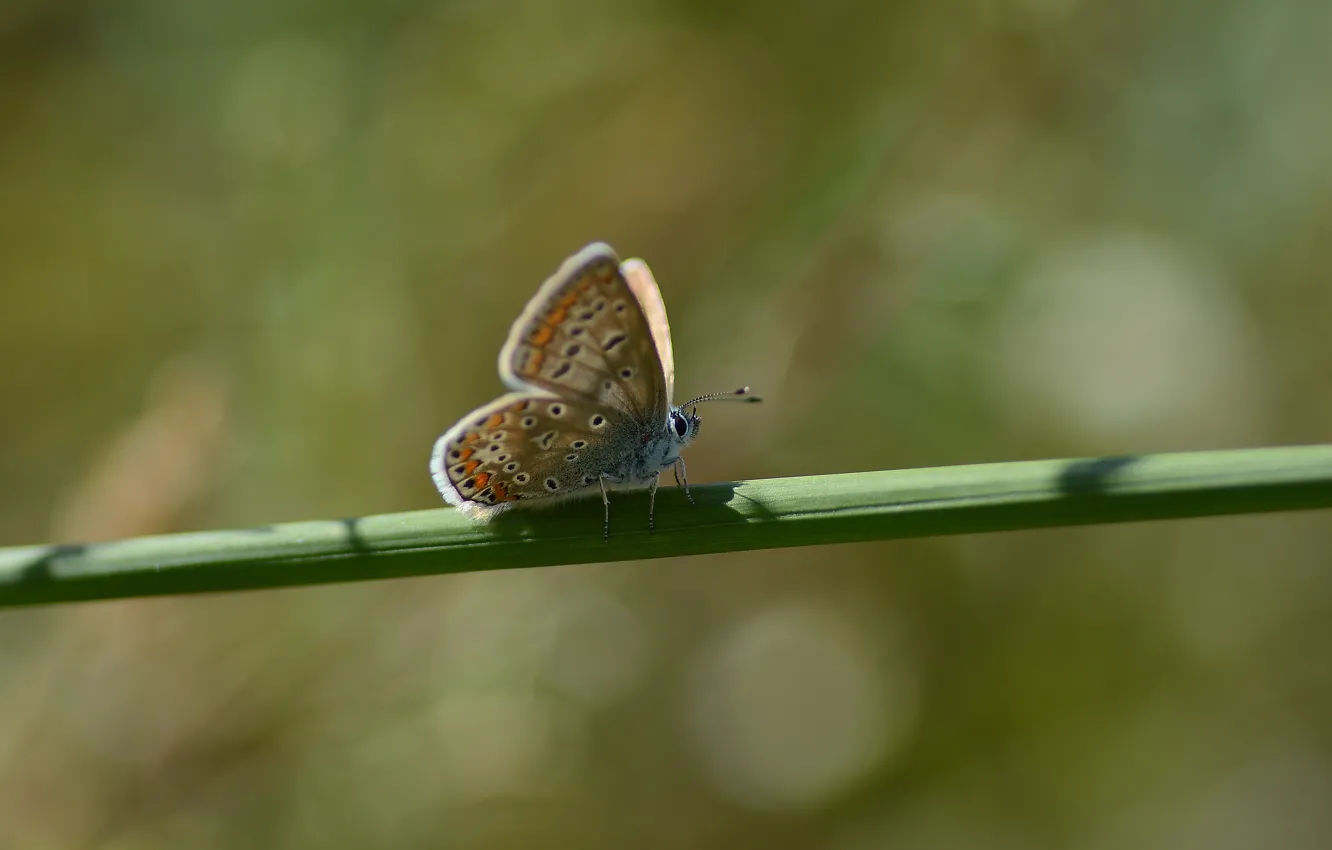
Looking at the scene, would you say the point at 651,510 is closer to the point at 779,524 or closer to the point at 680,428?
the point at 779,524

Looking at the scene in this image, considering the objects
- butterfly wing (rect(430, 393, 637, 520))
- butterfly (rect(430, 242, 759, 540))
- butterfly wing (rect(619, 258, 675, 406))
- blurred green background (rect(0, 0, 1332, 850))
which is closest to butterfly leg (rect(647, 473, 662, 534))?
butterfly (rect(430, 242, 759, 540))

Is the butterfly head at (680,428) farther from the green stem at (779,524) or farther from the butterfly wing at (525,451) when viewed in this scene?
the green stem at (779,524)

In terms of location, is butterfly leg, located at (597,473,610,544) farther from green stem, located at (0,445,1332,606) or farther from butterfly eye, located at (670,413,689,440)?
butterfly eye, located at (670,413,689,440)

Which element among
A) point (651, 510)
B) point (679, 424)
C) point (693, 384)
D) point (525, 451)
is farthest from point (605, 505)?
point (693, 384)

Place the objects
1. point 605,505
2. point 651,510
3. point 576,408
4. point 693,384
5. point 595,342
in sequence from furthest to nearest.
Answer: point 693,384
point 576,408
point 595,342
point 605,505
point 651,510

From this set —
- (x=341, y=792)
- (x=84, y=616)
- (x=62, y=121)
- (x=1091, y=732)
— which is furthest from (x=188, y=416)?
(x=1091, y=732)

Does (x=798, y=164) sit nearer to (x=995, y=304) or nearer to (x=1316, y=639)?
(x=995, y=304)

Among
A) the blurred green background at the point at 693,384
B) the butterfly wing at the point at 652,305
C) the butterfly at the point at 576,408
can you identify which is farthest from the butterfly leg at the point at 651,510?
the blurred green background at the point at 693,384
